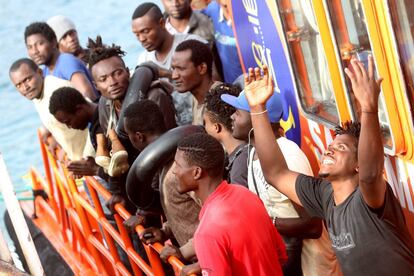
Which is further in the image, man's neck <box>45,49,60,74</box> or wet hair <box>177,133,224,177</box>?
man's neck <box>45,49,60,74</box>

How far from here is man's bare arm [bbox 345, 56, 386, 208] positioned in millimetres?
3713

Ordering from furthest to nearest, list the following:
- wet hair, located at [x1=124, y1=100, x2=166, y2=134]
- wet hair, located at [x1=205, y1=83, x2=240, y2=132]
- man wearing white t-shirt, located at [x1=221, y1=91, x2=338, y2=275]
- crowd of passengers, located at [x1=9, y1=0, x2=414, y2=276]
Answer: wet hair, located at [x1=124, y1=100, x2=166, y2=134] < wet hair, located at [x1=205, y1=83, x2=240, y2=132] < man wearing white t-shirt, located at [x1=221, y1=91, x2=338, y2=275] < crowd of passengers, located at [x1=9, y1=0, x2=414, y2=276]

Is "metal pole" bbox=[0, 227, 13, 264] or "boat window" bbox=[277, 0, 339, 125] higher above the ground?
"boat window" bbox=[277, 0, 339, 125]

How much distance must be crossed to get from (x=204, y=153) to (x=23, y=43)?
21811 millimetres

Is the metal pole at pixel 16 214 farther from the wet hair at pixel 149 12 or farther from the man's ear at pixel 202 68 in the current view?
the wet hair at pixel 149 12

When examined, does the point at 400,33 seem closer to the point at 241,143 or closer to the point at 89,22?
the point at 241,143

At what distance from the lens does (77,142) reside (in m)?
6.95

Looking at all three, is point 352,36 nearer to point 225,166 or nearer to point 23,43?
point 225,166

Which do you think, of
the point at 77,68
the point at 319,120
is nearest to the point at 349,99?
the point at 319,120

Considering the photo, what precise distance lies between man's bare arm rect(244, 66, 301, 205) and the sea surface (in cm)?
947

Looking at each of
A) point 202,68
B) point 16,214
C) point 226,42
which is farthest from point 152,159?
point 226,42

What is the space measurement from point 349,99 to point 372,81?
108 centimetres

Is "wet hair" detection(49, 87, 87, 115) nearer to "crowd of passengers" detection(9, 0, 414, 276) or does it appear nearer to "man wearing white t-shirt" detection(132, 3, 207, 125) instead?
"crowd of passengers" detection(9, 0, 414, 276)

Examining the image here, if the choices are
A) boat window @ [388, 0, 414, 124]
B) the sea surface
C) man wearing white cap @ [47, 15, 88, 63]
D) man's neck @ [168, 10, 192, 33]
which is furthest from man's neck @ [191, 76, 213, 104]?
the sea surface
